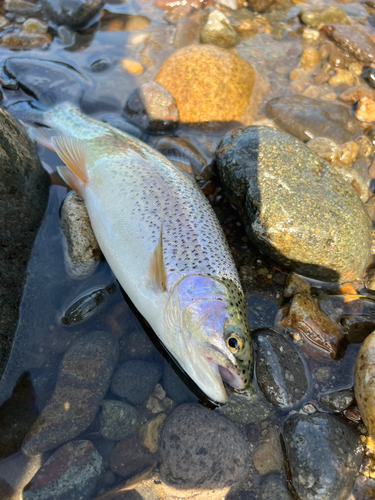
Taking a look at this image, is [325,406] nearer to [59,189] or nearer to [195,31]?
[59,189]

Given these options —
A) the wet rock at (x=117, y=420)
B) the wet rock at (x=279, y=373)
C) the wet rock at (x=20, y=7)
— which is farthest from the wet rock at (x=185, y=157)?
the wet rock at (x=20, y=7)

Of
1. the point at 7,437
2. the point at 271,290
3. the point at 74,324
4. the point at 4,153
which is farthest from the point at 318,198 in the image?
the point at 7,437

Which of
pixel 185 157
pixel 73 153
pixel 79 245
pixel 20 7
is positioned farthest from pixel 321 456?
pixel 20 7

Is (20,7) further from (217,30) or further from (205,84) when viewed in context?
(205,84)

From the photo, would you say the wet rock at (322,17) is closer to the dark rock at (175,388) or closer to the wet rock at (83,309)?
the wet rock at (83,309)

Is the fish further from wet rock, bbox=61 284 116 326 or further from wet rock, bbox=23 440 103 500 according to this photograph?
wet rock, bbox=23 440 103 500
